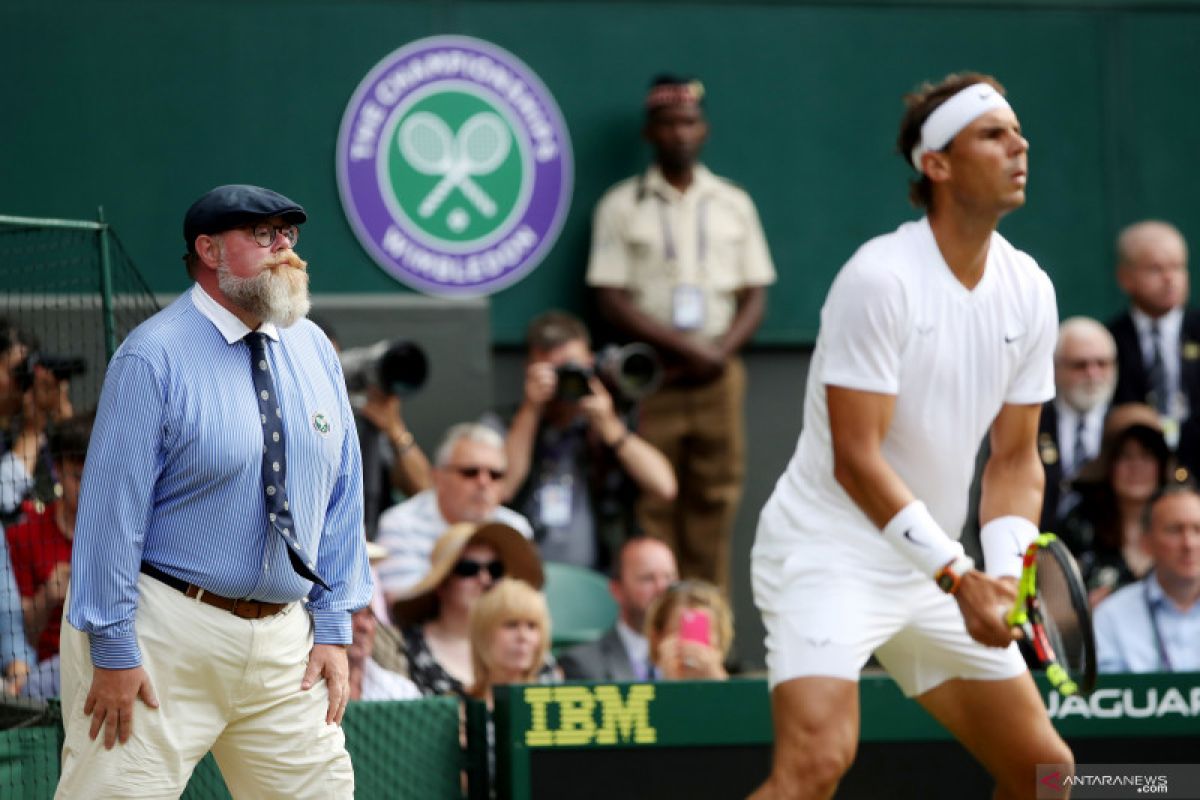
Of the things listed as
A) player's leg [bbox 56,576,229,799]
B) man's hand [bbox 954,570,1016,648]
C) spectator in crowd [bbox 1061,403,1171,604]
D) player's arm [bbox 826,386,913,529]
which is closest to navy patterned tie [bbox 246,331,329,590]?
player's leg [bbox 56,576,229,799]

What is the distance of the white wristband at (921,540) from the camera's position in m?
5.20

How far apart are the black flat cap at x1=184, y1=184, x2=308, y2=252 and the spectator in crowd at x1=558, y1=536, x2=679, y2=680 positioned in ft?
10.4

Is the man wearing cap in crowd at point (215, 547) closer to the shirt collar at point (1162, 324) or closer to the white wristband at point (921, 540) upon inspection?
the white wristband at point (921, 540)

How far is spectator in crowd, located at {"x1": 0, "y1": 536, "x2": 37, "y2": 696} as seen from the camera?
6.16 m

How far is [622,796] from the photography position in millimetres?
6234

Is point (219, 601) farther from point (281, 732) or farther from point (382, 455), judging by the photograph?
point (382, 455)

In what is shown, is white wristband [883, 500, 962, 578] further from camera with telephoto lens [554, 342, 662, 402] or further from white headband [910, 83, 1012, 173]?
camera with telephoto lens [554, 342, 662, 402]

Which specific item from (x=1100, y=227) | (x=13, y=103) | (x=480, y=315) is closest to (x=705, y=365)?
(x=480, y=315)

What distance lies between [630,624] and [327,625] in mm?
3401

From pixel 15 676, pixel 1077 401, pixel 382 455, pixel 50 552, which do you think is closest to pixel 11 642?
pixel 15 676

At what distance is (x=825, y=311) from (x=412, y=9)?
18.0ft

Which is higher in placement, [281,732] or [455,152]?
[455,152]

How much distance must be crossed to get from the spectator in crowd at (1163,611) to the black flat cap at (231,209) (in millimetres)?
4166

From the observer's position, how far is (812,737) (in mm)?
5234
